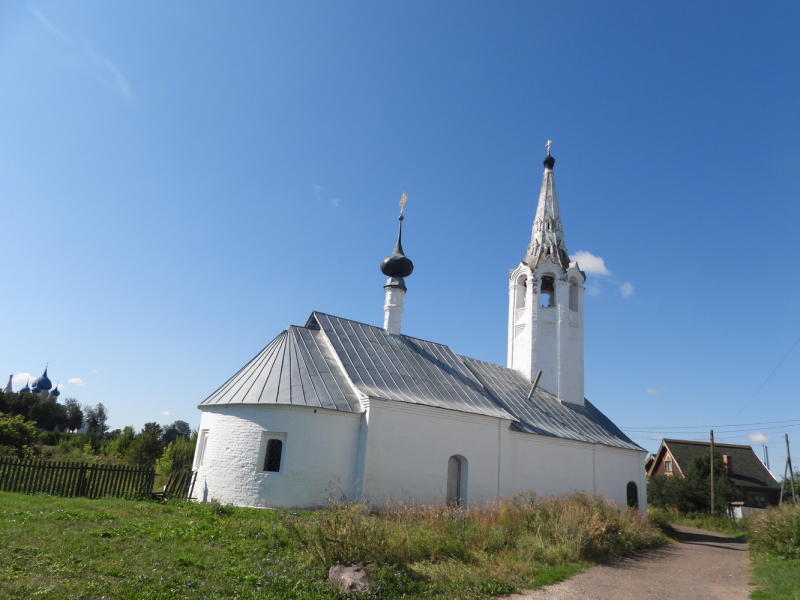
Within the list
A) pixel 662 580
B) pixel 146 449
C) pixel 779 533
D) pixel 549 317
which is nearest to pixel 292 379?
pixel 662 580

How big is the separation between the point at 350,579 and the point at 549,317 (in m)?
20.7

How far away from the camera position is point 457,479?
18.4 m

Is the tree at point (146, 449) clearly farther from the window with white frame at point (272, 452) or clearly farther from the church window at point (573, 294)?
the church window at point (573, 294)

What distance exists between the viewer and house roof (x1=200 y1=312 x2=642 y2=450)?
1677cm

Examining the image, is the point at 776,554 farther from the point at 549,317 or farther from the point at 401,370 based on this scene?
the point at 549,317

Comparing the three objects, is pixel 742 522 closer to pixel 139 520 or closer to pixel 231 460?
pixel 231 460

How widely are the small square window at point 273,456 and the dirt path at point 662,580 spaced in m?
8.78

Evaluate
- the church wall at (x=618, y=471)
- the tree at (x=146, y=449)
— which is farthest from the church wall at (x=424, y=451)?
the tree at (x=146, y=449)

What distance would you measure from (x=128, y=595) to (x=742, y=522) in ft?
90.5

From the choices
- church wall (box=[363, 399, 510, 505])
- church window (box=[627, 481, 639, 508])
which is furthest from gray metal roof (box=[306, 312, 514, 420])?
church window (box=[627, 481, 639, 508])

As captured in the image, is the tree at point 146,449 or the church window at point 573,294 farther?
the tree at point 146,449

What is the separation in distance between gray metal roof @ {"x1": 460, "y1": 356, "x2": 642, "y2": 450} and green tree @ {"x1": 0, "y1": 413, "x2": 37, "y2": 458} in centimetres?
1969

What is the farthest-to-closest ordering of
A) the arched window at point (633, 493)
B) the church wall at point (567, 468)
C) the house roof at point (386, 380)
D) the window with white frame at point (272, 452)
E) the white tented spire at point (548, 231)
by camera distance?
the white tented spire at point (548, 231) < the arched window at point (633, 493) < the church wall at point (567, 468) < the house roof at point (386, 380) < the window with white frame at point (272, 452)

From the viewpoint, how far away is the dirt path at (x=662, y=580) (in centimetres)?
916
